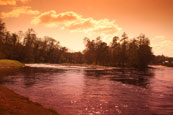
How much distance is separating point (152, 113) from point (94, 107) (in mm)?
4414

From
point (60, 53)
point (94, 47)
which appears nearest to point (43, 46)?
point (60, 53)

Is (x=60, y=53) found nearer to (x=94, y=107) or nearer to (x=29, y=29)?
(x=29, y=29)

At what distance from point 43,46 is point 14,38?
4251cm

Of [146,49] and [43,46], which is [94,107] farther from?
[43,46]

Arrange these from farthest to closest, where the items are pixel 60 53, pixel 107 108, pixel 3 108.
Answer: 1. pixel 60 53
2. pixel 107 108
3. pixel 3 108

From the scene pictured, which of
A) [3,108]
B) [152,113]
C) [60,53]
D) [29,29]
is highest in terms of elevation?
[29,29]

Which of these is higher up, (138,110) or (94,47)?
(94,47)

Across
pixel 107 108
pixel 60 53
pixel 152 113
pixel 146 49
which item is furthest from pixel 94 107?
pixel 60 53

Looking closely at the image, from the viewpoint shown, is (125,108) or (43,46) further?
(43,46)

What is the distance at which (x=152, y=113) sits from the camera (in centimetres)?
1145

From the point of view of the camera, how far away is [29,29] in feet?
416

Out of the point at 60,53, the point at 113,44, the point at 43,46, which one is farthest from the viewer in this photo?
the point at 60,53

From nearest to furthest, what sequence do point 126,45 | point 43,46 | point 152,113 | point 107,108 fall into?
point 152,113 < point 107,108 < point 126,45 < point 43,46

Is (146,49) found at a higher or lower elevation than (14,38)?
lower
